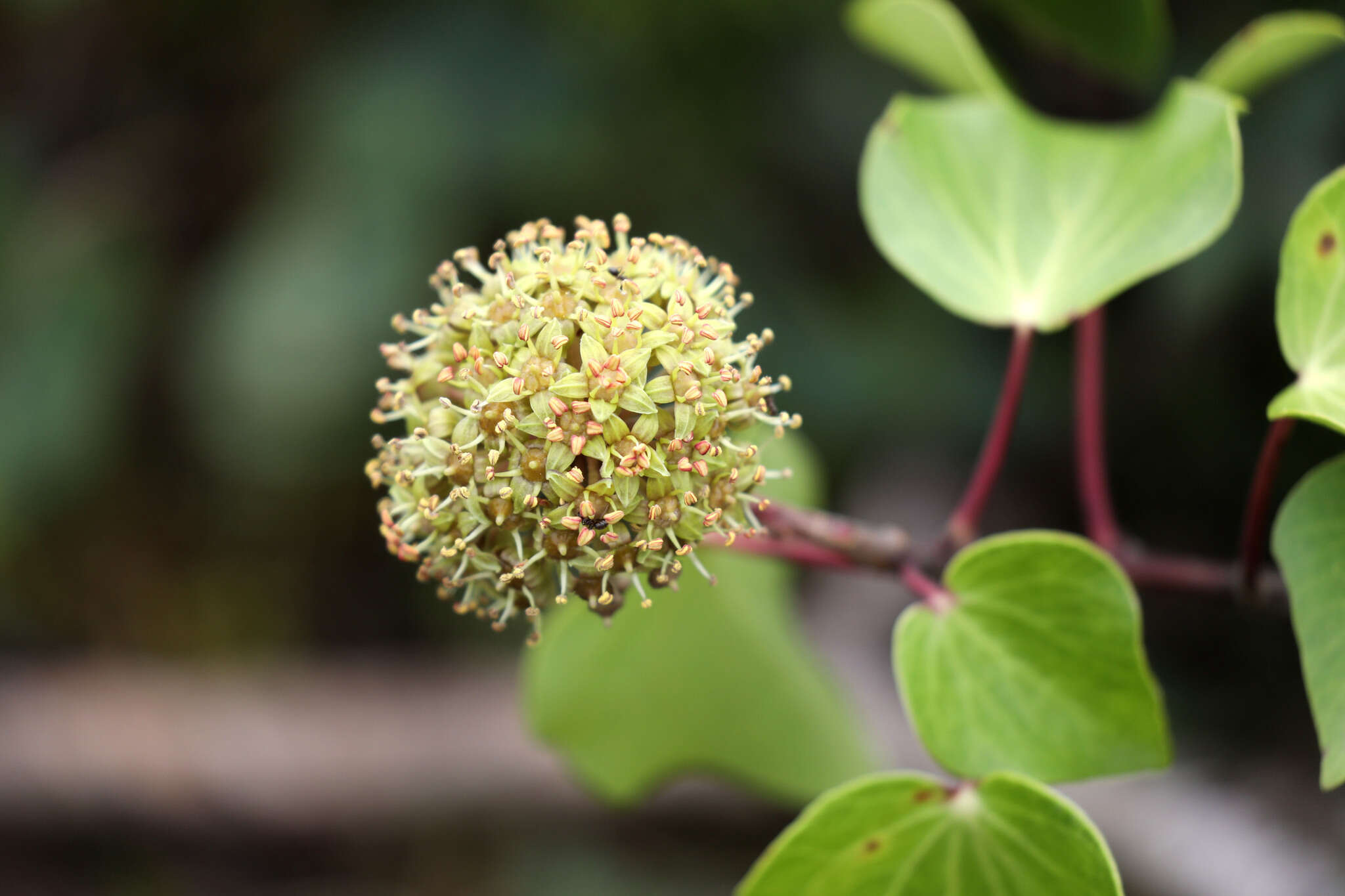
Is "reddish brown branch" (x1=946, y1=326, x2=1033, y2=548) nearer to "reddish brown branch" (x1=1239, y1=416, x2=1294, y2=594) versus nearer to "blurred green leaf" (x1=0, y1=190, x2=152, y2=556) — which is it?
"reddish brown branch" (x1=1239, y1=416, x2=1294, y2=594)

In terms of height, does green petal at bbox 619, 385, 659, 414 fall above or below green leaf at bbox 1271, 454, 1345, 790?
above

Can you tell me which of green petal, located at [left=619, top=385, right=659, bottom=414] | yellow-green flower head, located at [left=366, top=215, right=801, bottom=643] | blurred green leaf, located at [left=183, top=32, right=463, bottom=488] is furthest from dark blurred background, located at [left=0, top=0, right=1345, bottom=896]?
green petal, located at [left=619, top=385, right=659, bottom=414]

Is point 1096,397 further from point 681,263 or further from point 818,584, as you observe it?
point 818,584

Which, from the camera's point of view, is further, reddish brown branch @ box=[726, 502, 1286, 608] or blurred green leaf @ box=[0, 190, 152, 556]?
blurred green leaf @ box=[0, 190, 152, 556]

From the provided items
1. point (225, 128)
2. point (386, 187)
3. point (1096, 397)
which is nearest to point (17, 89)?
point (225, 128)

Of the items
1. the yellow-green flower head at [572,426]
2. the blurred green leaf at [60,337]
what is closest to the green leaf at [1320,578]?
the yellow-green flower head at [572,426]

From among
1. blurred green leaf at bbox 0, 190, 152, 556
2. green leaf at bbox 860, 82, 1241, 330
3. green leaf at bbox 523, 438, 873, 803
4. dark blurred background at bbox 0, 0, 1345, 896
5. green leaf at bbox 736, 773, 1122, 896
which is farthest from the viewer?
blurred green leaf at bbox 0, 190, 152, 556

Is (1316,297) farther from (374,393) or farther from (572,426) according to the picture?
(374,393)
